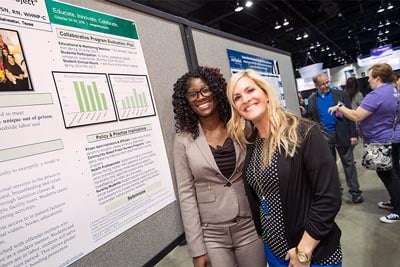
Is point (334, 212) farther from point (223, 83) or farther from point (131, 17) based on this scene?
point (131, 17)

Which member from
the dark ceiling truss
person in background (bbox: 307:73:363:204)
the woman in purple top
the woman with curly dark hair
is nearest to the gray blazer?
the woman with curly dark hair

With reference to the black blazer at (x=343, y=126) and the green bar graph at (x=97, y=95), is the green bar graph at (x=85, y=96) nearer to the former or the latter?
the green bar graph at (x=97, y=95)

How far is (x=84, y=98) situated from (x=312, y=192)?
886 millimetres

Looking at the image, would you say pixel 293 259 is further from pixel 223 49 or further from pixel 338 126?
pixel 338 126

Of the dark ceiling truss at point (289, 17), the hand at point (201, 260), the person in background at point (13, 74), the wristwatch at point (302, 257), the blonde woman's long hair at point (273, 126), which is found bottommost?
the hand at point (201, 260)

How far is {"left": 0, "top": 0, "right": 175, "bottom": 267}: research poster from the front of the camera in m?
0.74

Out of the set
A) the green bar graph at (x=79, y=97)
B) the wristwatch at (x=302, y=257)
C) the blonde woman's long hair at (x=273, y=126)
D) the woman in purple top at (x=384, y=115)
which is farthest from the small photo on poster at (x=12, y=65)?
the woman in purple top at (x=384, y=115)

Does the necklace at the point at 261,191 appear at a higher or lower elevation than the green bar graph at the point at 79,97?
lower

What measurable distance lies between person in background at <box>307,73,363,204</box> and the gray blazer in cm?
249

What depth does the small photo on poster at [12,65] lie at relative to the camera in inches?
29.1

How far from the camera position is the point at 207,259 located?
4.25 feet

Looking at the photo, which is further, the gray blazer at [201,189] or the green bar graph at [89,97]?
the gray blazer at [201,189]

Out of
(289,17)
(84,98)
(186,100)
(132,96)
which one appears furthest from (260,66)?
(289,17)

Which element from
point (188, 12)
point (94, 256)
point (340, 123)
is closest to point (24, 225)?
point (94, 256)
